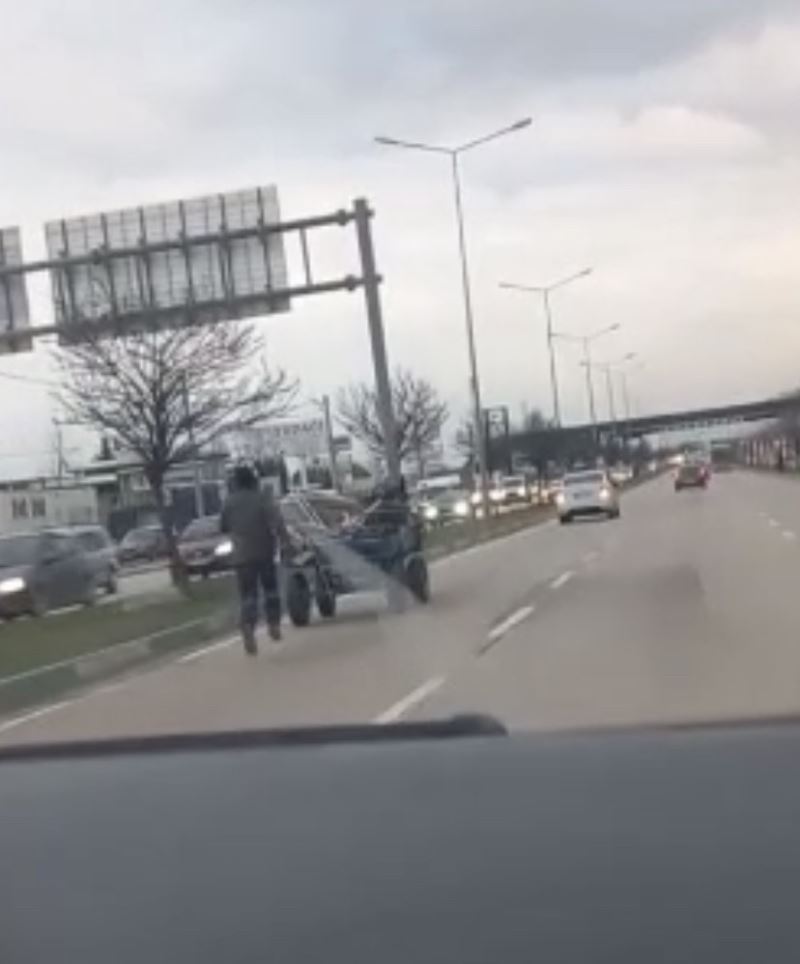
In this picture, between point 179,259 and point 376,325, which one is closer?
point 179,259

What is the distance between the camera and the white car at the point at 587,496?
61.8m

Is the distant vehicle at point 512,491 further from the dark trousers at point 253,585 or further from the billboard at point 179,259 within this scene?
the dark trousers at point 253,585

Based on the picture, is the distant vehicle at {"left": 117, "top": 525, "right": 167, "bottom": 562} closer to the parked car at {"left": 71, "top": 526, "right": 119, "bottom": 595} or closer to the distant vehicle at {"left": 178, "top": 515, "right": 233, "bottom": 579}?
the distant vehicle at {"left": 178, "top": 515, "right": 233, "bottom": 579}

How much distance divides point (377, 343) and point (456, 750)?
1204 inches

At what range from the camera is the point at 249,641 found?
20.4 meters

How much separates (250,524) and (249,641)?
1.23m

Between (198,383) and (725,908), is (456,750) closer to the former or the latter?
(725,908)

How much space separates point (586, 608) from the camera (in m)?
23.2

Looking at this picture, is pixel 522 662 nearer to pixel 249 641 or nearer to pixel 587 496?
pixel 249 641

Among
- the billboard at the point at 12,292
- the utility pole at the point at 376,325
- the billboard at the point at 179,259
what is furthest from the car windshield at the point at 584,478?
the billboard at the point at 12,292

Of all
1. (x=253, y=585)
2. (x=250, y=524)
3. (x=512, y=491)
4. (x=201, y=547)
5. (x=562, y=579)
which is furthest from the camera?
(x=512, y=491)

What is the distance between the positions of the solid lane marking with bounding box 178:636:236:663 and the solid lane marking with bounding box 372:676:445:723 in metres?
4.98

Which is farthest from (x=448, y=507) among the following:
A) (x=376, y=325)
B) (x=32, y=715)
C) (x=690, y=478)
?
(x=32, y=715)

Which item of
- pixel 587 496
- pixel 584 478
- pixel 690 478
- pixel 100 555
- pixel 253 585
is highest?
pixel 253 585
